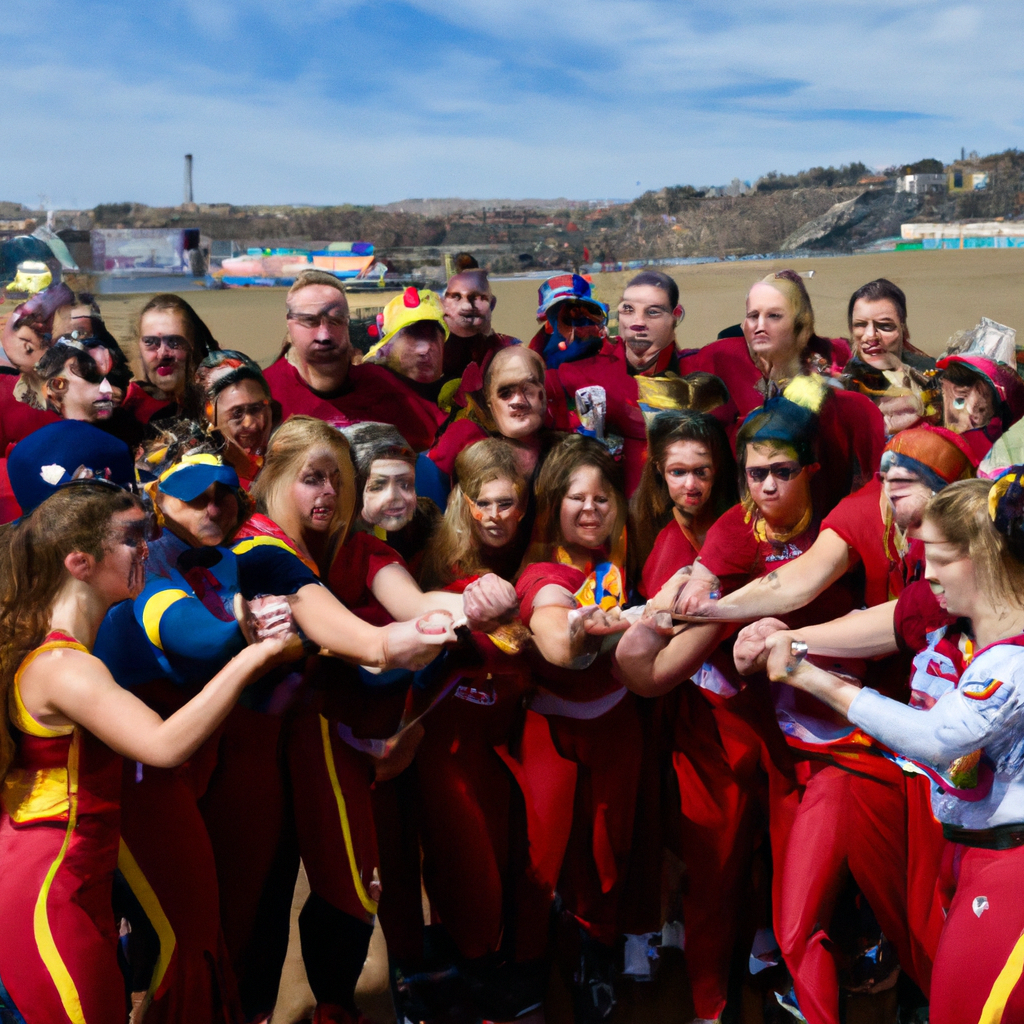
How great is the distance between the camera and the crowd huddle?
2.41 m

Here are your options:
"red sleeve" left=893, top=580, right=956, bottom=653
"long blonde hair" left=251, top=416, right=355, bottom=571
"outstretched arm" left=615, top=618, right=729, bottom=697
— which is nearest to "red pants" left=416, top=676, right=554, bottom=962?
"outstretched arm" left=615, top=618, right=729, bottom=697

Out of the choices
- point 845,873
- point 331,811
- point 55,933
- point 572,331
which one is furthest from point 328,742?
Result: point 572,331

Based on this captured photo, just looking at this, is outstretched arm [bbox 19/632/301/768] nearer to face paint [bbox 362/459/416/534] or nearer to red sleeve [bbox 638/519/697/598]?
face paint [bbox 362/459/416/534]

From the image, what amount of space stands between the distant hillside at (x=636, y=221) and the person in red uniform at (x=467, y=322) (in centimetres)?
762

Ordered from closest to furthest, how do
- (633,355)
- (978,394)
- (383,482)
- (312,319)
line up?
(383,482), (978,394), (312,319), (633,355)

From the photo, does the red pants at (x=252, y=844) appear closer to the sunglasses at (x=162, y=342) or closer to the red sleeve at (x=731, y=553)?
the red sleeve at (x=731, y=553)

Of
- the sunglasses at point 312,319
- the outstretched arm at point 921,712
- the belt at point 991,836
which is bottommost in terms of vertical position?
the belt at point 991,836

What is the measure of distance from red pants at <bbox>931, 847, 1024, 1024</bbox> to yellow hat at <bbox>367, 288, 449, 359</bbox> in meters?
3.16

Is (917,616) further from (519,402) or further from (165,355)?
(165,355)

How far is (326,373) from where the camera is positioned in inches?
168

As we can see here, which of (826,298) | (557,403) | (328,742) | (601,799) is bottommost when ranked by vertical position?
(601,799)

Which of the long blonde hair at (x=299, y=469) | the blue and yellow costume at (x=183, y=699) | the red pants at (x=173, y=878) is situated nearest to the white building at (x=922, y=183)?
the long blonde hair at (x=299, y=469)

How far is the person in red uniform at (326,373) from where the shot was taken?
4.18 m

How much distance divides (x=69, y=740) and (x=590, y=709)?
1.42 m
